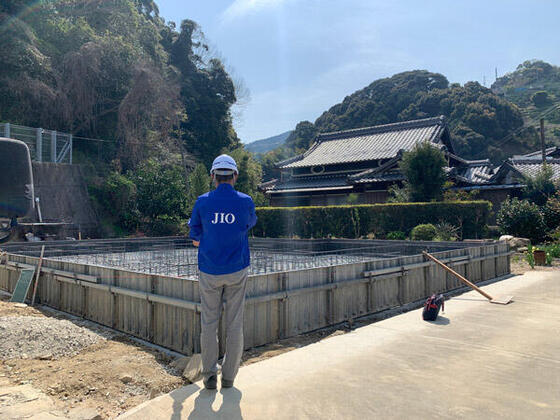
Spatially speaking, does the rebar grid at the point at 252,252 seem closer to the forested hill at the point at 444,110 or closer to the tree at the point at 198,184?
the tree at the point at 198,184

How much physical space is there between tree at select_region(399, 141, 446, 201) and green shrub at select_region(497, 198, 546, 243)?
2.95 metres

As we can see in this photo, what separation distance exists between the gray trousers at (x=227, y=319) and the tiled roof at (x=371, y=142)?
2137cm

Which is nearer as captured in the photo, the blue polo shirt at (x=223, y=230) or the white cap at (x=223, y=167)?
the blue polo shirt at (x=223, y=230)

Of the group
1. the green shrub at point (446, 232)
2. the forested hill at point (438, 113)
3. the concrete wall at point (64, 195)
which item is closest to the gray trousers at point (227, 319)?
the green shrub at point (446, 232)

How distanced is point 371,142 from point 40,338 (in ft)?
81.6

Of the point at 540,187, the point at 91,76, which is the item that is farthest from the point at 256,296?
the point at 91,76

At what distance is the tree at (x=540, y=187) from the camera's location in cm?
1790

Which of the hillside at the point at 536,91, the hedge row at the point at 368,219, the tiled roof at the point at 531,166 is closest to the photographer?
the hedge row at the point at 368,219

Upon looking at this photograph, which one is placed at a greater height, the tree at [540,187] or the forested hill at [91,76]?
the forested hill at [91,76]

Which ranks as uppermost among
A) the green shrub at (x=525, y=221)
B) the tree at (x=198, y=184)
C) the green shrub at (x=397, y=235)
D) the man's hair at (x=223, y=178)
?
the tree at (x=198, y=184)

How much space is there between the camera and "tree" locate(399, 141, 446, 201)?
16328mm

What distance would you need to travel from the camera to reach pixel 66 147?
19.5 meters

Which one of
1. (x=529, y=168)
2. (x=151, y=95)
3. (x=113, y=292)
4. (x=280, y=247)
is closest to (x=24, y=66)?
(x=151, y=95)

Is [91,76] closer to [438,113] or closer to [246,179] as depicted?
[246,179]
